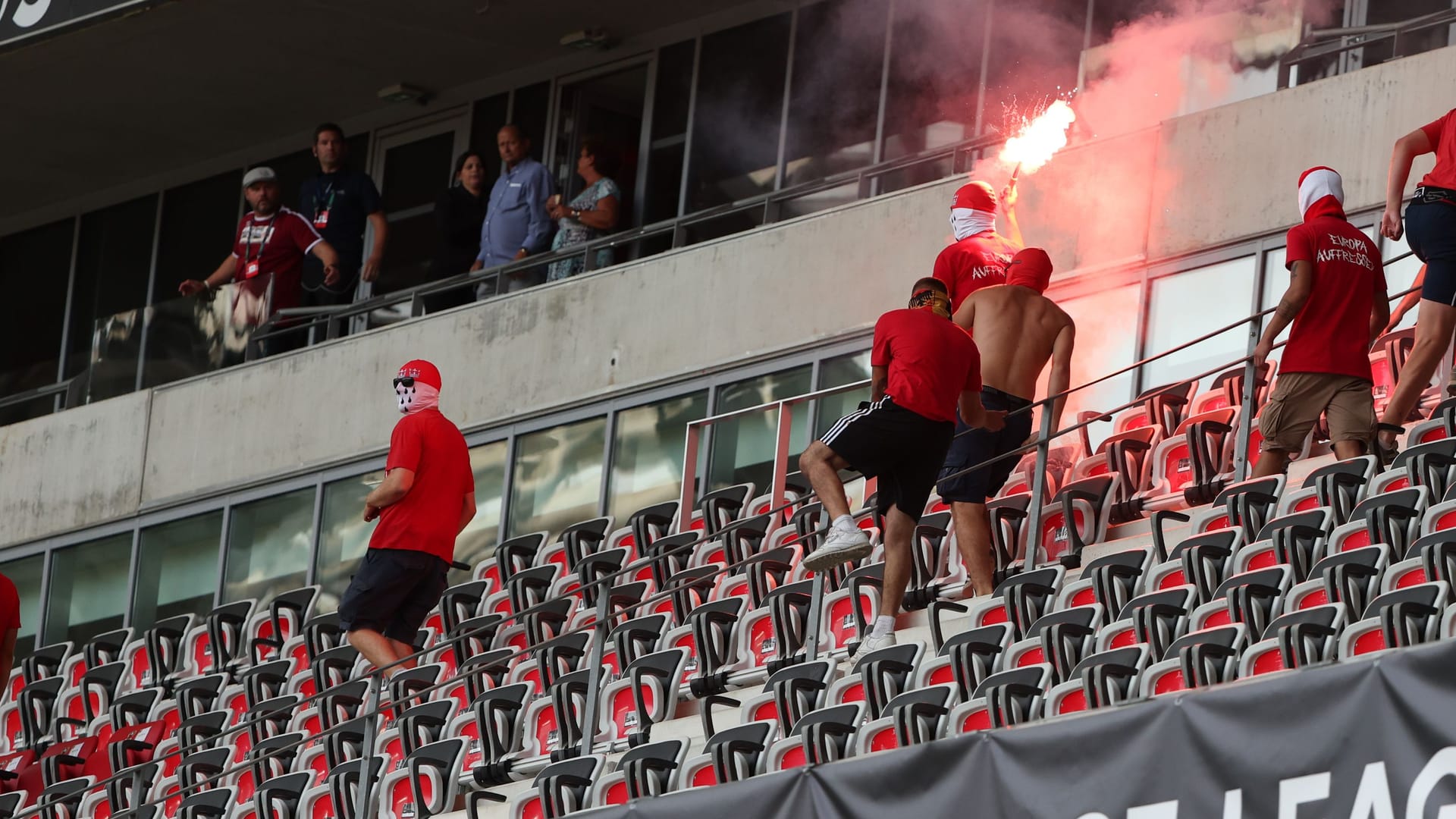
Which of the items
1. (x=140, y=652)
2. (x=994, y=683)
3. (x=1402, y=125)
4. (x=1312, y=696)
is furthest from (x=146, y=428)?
(x=1312, y=696)

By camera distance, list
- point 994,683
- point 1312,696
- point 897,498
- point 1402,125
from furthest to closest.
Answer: point 1402,125, point 897,498, point 994,683, point 1312,696

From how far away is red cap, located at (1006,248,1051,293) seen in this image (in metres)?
12.0

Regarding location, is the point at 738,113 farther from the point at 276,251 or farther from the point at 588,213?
the point at 276,251

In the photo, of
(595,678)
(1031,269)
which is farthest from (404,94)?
(595,678)

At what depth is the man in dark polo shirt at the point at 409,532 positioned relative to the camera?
12641 millimetres

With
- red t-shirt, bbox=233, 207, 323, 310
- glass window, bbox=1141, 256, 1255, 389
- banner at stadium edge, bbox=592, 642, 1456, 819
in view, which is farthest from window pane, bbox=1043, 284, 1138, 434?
banner at stadium edge, bbox=592, 642, 1456, 819

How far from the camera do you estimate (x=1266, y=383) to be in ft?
40.8

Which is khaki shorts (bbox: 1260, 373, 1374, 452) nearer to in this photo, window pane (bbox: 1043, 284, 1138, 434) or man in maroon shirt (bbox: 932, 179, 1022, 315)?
man in maroon shirt (bbox: 932, 179, 1022, 315)

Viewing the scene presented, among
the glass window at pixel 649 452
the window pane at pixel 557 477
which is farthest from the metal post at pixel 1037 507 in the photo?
the window pane at pixel 557 477

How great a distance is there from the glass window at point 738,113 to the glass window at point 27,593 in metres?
6.13

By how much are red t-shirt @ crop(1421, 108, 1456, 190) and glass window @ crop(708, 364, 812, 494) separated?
5.59 meters

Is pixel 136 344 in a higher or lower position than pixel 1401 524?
higher

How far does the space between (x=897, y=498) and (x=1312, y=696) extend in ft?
12.3

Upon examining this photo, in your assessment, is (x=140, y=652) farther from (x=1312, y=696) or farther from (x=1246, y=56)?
(x=1312, y=696)
